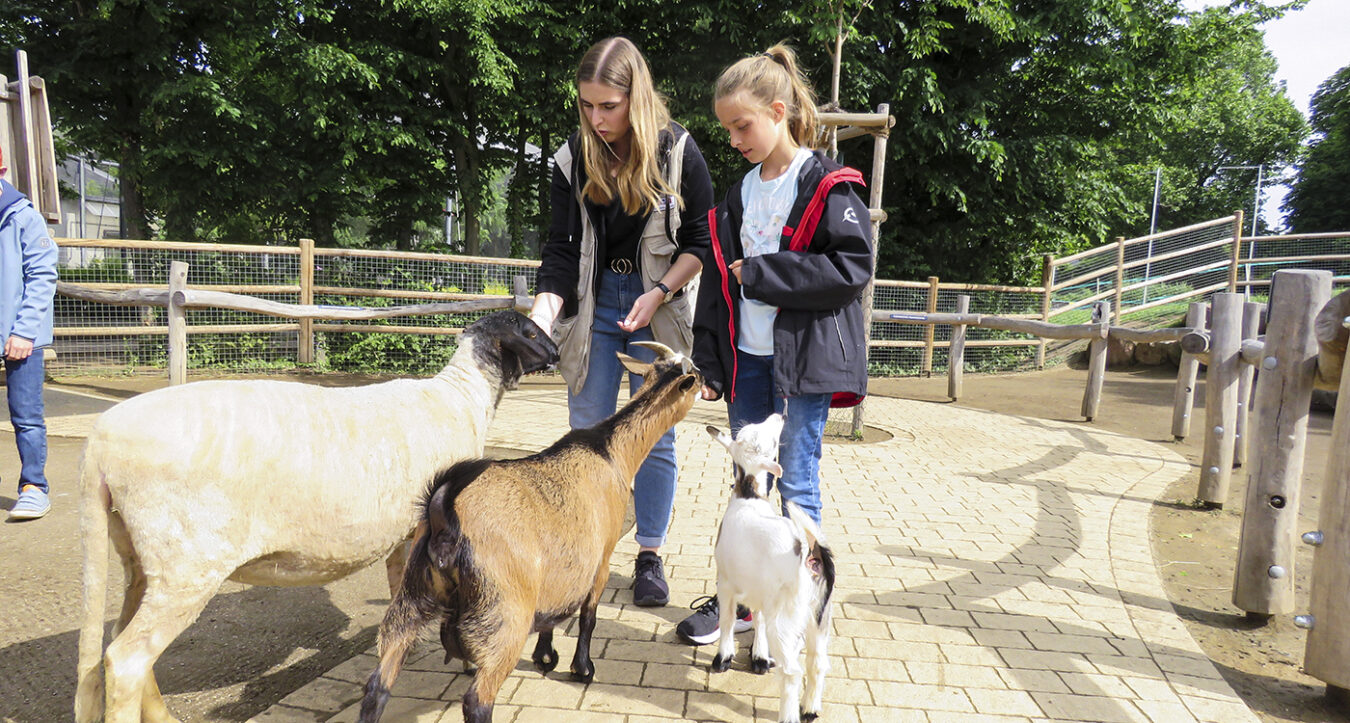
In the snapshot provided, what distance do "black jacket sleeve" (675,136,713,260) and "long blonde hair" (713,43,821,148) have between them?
0.49 meters

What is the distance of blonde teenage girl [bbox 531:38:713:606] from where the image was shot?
9.89 ft

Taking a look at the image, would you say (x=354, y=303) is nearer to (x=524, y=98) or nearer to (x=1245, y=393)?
(x=524, y=98)

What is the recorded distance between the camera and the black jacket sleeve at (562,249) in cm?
336

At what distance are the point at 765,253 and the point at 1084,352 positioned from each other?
56.1ft

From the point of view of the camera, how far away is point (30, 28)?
13453 millimetres

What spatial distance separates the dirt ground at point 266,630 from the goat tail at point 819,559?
1895mm

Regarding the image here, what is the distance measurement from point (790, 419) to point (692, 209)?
107 cm

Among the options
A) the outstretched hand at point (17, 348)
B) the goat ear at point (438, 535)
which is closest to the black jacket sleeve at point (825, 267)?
the goat ear at point (438, 535)

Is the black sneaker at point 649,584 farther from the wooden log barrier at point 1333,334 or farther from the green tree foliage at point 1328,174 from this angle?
the green tree foliage at point 1328,174

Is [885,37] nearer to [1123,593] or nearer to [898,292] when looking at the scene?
[898,292]

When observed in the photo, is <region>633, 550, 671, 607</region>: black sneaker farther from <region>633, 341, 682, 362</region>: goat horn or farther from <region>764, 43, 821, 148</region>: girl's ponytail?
<region>764, 43, 821, 148</region>: girl's ponytail

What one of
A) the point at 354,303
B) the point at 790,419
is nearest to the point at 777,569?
the point at 790,419

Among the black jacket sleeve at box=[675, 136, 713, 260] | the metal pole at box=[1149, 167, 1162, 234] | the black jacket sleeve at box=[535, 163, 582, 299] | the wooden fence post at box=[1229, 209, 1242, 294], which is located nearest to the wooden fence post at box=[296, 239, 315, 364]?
the black jacket sleeve at box=[535, 163, 582, 299]

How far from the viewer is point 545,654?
9.19 ft
